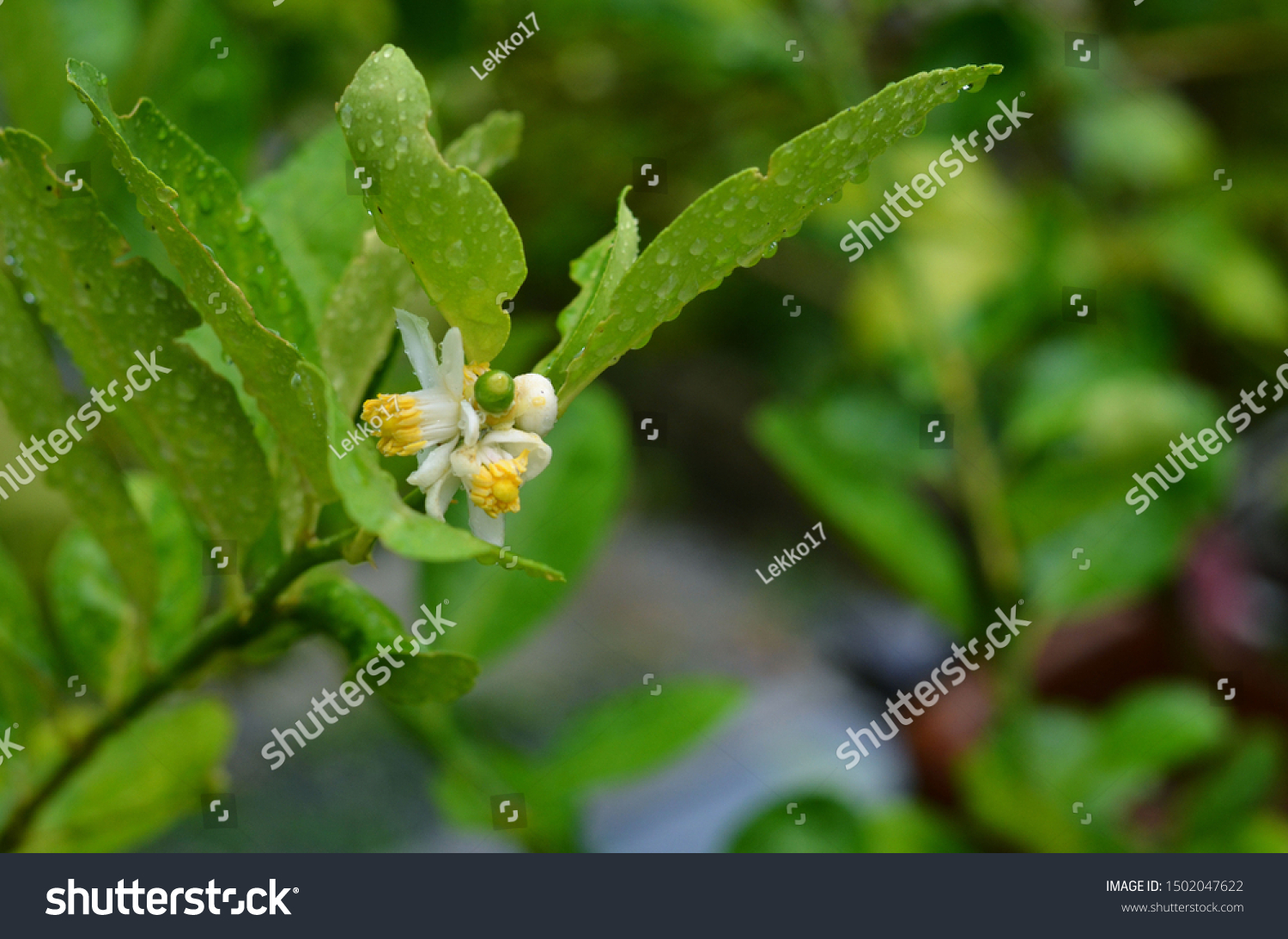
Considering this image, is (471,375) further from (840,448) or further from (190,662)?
(840,448)

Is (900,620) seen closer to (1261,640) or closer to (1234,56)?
(1261,640)

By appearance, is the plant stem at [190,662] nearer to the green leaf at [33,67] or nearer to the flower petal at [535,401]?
the flower petal at [535,401]

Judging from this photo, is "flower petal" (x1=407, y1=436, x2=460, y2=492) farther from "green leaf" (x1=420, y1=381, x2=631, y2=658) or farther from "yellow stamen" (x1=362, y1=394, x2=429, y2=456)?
"green leaf" (x1=420, y1=381, x2=631, y2=658)

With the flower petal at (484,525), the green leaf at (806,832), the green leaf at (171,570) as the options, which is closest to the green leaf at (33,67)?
the green leaf at (171,570)

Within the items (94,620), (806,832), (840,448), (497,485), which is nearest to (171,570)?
(94,620)

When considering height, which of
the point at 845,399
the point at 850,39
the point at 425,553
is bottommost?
the point at 845,399
